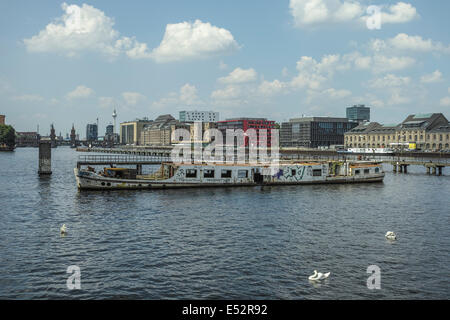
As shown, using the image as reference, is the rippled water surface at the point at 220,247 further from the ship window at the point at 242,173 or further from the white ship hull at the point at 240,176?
the ship window at the point at 242,173

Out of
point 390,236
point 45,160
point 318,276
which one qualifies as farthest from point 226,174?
point 318,276

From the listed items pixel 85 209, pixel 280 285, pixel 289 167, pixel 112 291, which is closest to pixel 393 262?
pixel 280 285

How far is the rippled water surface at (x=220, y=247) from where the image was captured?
24.8 metres

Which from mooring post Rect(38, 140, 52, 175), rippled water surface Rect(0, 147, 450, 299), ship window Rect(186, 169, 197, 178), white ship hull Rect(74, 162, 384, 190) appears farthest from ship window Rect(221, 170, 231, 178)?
mooring post Rect(38, 140, 52, 175)

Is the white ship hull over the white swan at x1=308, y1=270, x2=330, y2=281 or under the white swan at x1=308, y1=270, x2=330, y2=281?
over

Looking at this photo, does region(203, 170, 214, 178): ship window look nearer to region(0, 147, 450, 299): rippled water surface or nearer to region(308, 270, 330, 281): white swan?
region(0, 147, 450, 299): rippled water surface

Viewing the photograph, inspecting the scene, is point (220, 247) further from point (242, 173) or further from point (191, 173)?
point (242, 173)

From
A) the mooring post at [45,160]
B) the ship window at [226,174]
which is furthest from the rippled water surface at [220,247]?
the mooring post at [45,160]

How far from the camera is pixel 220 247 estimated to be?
3334cm

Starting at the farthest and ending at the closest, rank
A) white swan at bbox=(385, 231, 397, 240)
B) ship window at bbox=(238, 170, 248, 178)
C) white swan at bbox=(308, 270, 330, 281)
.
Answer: ship window at bbox=(238, 170, 248, 178) < white swan at bbox=(385, 231, 397, 240) < white swan at bbox=(308, 270, 330, 281)

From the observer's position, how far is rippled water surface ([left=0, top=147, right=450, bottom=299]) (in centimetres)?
2478
